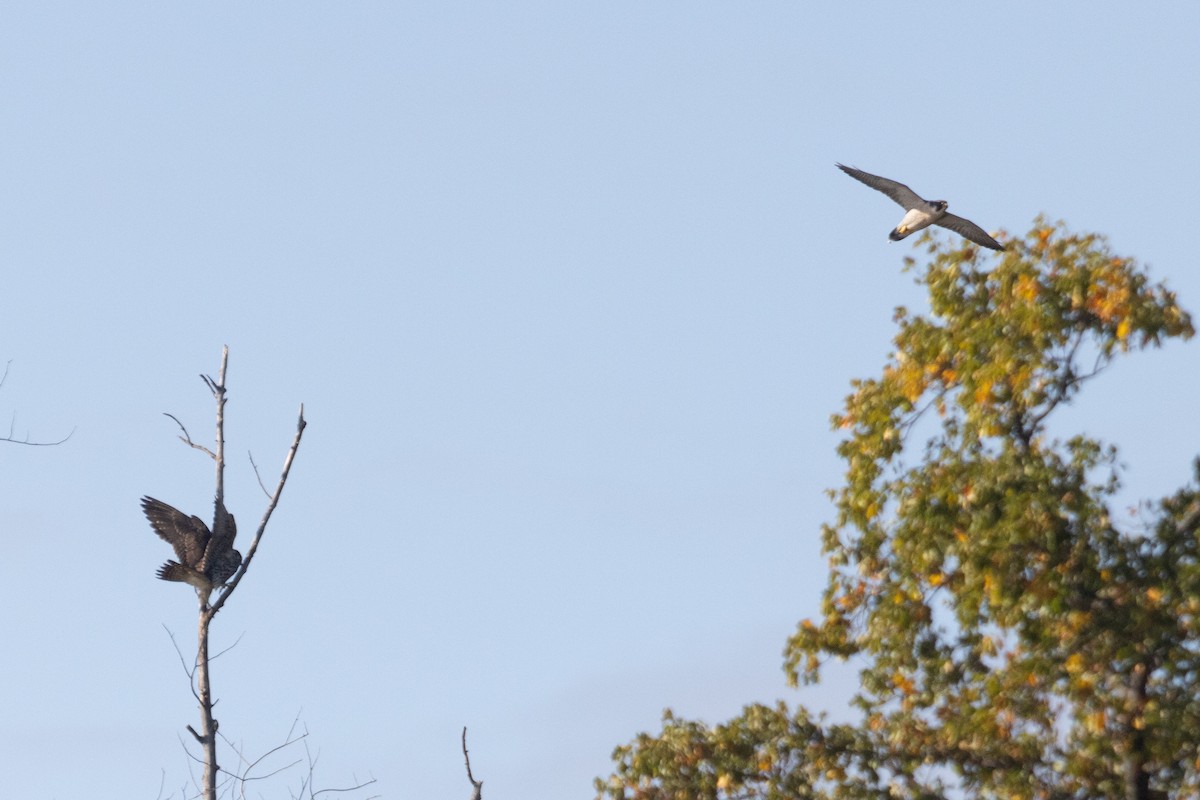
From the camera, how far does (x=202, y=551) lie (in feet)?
62.7

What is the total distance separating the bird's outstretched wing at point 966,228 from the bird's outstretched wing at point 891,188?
15.4 inches

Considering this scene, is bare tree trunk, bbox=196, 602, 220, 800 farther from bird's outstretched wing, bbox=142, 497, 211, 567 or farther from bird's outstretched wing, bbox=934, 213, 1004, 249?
bird's outstretched wing, bbox=934, 213, 1004, 249

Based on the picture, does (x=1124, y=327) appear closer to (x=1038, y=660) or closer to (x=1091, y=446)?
(x=1091, y=446)

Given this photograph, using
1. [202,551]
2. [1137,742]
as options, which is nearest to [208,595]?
[202,551]

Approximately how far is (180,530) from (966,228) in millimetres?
10838

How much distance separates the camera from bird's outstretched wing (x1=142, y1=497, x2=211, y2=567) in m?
19.2

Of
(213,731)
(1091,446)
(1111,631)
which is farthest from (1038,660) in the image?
(213,731)

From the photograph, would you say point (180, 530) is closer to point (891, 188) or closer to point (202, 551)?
point (202, 551)

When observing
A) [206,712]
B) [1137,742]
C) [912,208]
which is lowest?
[1137,742]

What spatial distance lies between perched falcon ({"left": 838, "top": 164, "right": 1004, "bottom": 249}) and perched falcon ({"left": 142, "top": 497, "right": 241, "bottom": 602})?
899cm

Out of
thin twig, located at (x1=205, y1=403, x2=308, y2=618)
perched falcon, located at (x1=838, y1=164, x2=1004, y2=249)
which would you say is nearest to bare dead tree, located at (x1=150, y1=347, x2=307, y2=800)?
thin twig, located at (x1=205, y1=403, x2=308, y2=618)

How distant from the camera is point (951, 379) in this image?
17.4 m

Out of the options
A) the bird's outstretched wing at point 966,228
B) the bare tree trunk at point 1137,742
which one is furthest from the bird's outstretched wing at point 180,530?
the bird's outstretched wing at point 966,228

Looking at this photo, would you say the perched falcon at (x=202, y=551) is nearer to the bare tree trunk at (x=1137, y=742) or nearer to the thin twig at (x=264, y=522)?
the thin twig at (x=264, y=522)
